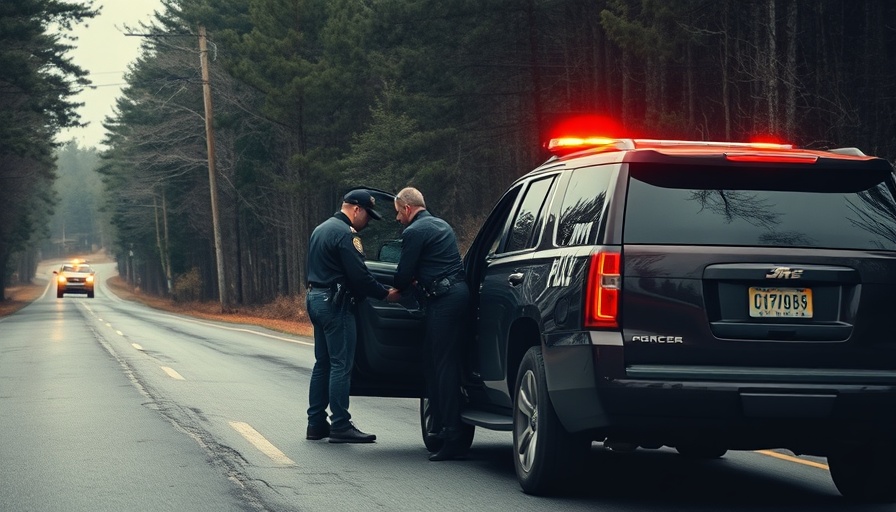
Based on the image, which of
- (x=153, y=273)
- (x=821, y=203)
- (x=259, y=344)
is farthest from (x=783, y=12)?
(x=153, y=273)

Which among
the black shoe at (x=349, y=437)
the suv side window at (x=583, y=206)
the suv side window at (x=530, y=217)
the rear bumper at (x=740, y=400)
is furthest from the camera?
the black shoe at (x=349, y=437)

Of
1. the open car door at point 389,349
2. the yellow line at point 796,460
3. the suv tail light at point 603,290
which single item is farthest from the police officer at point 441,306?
the yellow line at point 796,460

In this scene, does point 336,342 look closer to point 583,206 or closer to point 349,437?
point 349,437

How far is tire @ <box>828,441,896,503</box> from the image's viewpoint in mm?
6973

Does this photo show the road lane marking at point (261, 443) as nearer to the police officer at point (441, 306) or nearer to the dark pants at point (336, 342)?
the dark pants at point (336, 342)

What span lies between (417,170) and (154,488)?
3431cm

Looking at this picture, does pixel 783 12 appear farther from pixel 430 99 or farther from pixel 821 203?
pixel 821 203

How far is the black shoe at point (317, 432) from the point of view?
32.1 feet

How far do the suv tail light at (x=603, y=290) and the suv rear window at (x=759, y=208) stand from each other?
0.16 m

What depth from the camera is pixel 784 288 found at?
6219 millimetres

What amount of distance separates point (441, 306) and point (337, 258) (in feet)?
4.29

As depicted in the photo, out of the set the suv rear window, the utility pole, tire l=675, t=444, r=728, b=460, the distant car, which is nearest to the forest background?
the utility pole

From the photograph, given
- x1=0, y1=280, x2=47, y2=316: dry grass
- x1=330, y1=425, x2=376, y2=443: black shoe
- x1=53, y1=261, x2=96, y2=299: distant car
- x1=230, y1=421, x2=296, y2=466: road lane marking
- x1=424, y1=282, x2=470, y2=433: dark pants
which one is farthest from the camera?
x1=53, y1=261, x2=96, y2=299: distant car

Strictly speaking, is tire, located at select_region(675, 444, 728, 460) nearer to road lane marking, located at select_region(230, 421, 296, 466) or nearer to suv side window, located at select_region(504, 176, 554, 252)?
suv side window, located at select_region(504, 176, 554, 252)
